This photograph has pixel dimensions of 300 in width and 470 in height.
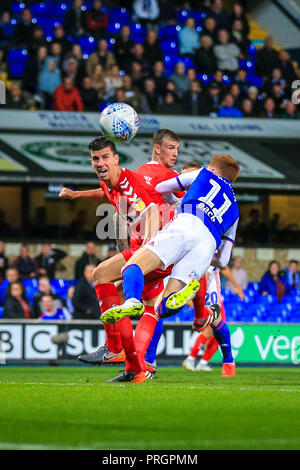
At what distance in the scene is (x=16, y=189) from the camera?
66.2 ft

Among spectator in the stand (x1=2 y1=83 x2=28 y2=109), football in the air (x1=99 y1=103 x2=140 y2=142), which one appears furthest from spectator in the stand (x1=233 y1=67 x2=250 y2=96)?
football in the air (x1=99 y1=103 x2=140 y2=142)

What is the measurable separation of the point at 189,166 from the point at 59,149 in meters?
7.88

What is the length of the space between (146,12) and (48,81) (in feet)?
15.9

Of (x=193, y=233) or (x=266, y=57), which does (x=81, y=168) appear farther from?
(x=193, y=233)

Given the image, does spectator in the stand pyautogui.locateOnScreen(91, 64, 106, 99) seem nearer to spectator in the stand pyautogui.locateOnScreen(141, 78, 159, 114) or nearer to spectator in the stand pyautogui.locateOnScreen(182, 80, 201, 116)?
spectator in the stand pyautogui.locateOnScreen(141, 78, 159, 114)

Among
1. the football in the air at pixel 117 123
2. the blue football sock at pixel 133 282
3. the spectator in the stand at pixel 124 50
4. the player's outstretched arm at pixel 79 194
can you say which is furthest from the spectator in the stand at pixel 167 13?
the blue football sock at pixel 133 282

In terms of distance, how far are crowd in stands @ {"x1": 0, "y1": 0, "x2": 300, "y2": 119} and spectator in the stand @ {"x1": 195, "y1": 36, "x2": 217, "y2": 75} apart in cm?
2

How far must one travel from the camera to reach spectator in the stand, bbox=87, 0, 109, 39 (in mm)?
20844

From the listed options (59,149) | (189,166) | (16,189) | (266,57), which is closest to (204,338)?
(189,166)

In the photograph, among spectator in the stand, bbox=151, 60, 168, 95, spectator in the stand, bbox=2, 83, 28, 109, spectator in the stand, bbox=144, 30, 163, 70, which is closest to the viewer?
spectator in the stand, bbox=2, 83, 28, 109

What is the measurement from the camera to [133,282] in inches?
285

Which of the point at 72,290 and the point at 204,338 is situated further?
the point at 72,290

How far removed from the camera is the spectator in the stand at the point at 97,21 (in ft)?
68.4

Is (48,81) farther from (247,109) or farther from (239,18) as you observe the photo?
(239,18)
